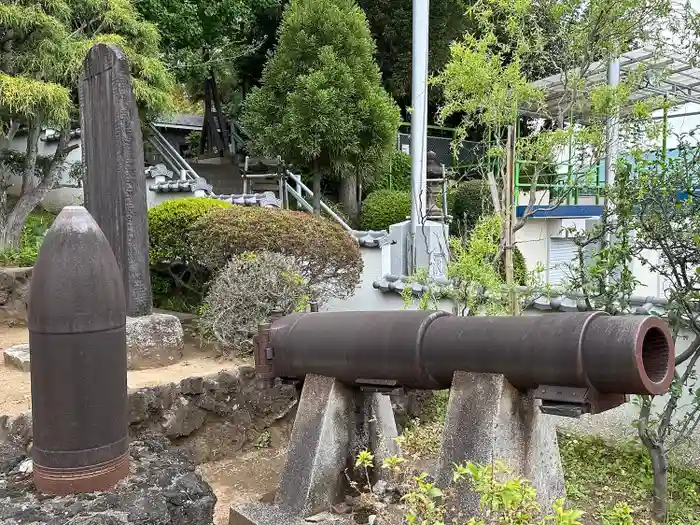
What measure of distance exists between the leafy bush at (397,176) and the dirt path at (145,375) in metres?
8.87

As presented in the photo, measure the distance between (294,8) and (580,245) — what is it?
9.12m

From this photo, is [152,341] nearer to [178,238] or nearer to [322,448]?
[178,238]

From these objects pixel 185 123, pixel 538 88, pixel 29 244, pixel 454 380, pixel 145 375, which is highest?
pixel 185 123

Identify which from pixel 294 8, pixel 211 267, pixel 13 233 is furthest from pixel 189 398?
pixel 294 8

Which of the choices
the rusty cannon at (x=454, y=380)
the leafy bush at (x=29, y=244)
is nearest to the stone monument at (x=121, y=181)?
the leafy bush at (x=29, y=244)

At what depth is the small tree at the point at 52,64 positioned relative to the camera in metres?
8.51

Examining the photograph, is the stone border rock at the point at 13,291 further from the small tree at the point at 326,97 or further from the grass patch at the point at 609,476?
the grass patch at the point at 609,476

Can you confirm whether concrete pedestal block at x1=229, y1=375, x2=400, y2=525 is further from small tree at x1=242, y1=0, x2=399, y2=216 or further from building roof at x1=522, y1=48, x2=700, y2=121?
small tree at x1=242, y1=0, x2=399, y2=216

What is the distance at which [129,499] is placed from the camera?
8.36ft

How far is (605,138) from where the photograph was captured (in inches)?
202

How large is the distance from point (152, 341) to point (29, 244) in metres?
5.68

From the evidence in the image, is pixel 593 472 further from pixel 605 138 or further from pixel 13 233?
pixel 13 233

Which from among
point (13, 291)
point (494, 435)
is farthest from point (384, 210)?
point (494, 435)

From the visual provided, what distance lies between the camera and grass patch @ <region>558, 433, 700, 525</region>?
4535 millimetres
